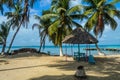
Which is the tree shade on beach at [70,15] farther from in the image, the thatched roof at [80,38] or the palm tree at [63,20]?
the thatched roof at [80,38]

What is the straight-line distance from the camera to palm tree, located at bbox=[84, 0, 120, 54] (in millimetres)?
32594

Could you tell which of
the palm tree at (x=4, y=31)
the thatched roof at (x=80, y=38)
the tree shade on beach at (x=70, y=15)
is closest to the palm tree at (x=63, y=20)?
the tree shade on beach at (x=70, y=15)

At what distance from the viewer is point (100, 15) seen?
32688mm

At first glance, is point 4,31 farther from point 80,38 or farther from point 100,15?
point 80,38

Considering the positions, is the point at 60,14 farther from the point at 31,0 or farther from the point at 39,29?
the point at 39,29

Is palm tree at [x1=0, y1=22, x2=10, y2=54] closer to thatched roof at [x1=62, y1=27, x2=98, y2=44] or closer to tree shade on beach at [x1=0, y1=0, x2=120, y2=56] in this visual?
tree shade on beach at [x1=0, y1=0, x2=120, y2=56]

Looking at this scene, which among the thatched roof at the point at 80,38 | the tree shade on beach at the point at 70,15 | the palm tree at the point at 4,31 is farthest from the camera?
the palm tree at the point at 4,31

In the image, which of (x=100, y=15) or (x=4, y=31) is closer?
(x=100, y=15)

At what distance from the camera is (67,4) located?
30984 millimetres

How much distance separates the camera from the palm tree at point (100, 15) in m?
32.6

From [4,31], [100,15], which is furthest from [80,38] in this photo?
[4,31]

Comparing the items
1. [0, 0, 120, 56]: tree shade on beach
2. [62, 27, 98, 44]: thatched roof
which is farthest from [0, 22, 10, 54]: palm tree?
[62, 27, 98, 44]: thatched roof

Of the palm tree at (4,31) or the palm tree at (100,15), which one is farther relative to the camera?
the palm tree at (4,31)

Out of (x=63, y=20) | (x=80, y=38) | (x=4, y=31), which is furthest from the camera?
(x=4, y=31)
